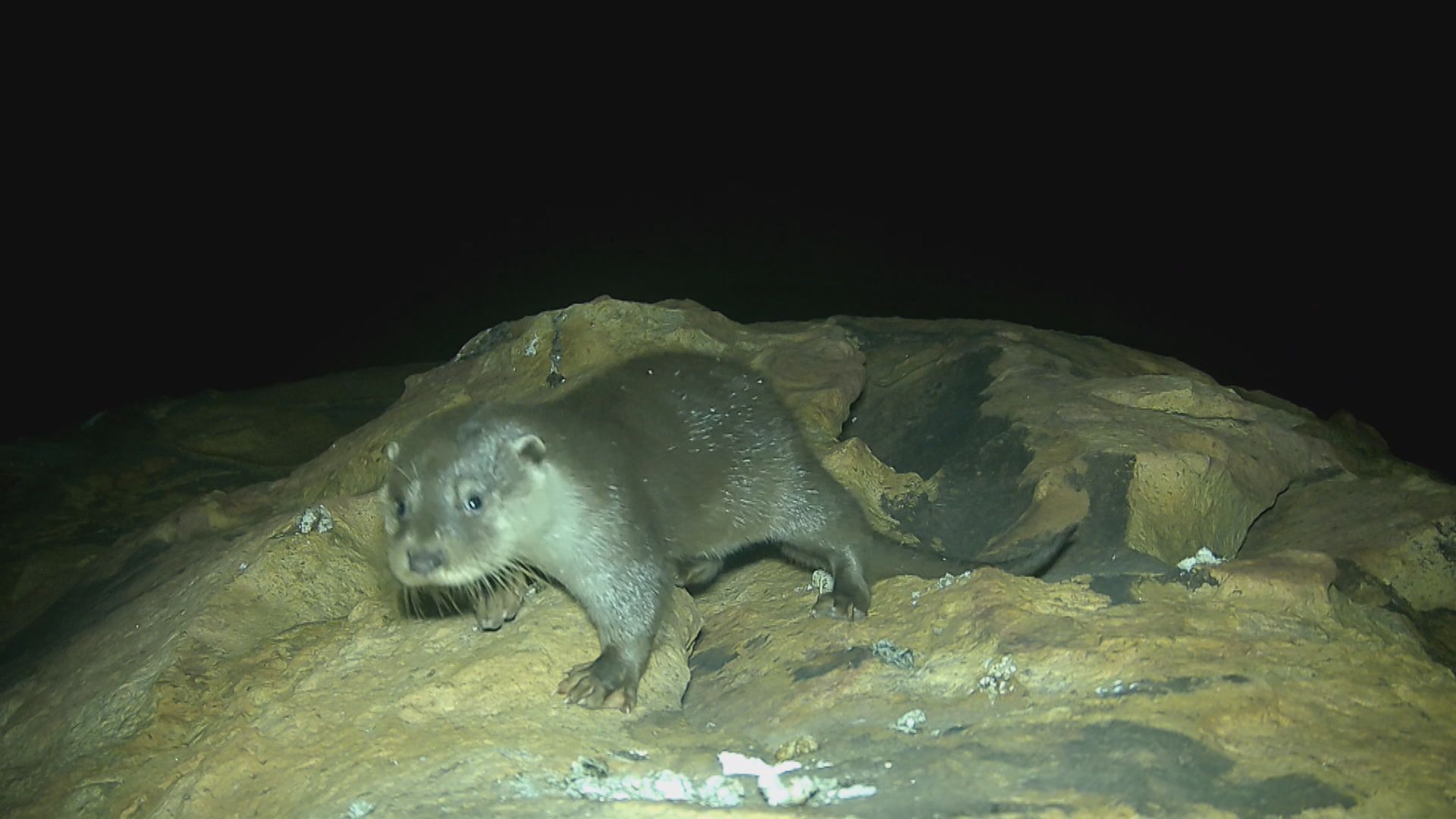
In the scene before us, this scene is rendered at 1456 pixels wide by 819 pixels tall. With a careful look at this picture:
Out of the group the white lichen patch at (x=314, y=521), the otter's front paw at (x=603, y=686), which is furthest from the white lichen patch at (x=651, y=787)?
the white lichen patch at (x=314, y=521)

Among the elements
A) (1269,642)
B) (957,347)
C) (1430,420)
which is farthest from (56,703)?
(1430,420)

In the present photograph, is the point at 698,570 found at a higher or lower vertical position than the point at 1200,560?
lower

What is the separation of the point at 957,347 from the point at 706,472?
1790 millimetres

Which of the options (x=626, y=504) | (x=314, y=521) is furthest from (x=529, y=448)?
(x=314, y=521)

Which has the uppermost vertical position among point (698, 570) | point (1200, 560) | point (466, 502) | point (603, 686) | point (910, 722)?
point (466, 502)

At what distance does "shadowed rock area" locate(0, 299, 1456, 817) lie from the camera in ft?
7.22

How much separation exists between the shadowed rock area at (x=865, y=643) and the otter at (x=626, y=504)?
13 cm

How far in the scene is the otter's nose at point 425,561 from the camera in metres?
2.95

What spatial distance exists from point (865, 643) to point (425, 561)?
4.13ft

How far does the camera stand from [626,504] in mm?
3266

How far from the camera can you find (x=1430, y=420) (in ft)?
16.9

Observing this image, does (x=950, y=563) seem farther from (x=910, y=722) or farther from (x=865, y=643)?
(x=910, y=722)

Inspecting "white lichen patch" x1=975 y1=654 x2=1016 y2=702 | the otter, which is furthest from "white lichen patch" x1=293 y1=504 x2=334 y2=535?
"white lichen patch" x1=975 y1=654 x2=1016 y2=702

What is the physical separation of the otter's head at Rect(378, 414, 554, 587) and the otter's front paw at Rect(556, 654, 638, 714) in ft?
1.38
